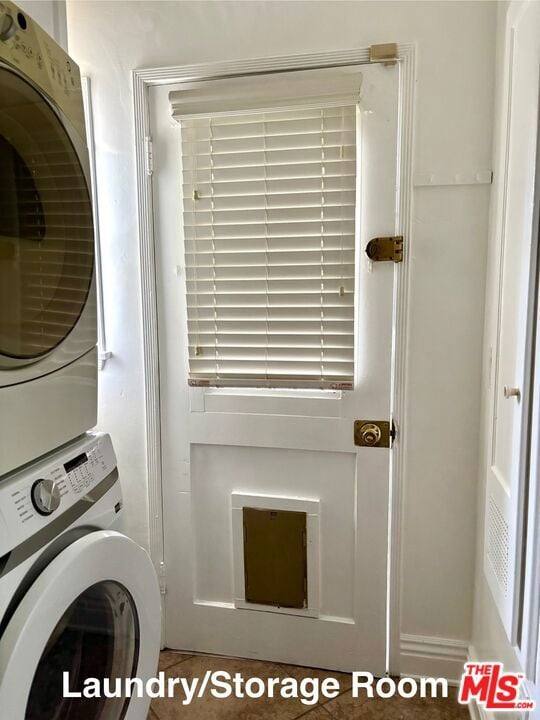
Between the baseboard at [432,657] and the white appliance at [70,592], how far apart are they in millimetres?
912

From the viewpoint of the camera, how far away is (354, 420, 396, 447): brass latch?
1.65m

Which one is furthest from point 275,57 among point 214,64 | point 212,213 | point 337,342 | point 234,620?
point 234,620

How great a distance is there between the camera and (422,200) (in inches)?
60.9

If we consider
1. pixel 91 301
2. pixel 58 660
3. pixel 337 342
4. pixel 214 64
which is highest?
pixel 214 64

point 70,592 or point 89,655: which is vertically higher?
point 70,592

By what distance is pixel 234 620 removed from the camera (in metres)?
1.83

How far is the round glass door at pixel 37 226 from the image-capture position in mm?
900

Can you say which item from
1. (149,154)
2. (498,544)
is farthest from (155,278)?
(498,544)

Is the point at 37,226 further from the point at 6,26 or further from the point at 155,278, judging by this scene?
the point at 155,278

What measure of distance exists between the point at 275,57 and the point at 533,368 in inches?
45.5

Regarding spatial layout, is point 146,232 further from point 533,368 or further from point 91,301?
point 533,368

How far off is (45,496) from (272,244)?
101 cm

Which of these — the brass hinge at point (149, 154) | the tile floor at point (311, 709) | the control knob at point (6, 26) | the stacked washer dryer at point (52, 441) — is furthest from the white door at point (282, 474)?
the control knob at point (6, 26)

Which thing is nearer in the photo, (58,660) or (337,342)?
(58,660)
